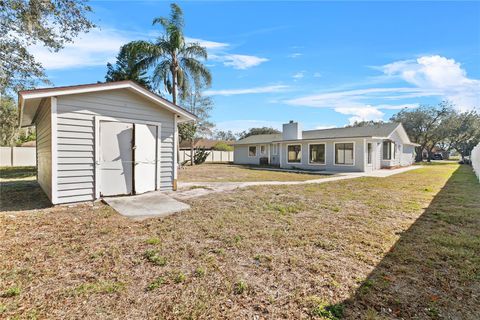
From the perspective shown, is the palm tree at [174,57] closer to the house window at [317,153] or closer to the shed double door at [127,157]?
the house window at [317,153]

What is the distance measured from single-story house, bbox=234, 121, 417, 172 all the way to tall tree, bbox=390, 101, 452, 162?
15.2 m

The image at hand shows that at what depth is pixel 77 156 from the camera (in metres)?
5.82

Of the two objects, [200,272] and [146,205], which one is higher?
[146,205]

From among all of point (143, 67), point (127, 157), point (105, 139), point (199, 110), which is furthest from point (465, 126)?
point (105, 139)

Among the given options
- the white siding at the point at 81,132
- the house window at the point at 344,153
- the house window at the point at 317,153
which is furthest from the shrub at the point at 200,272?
the house window at the point at 317,153

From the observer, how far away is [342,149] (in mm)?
16875

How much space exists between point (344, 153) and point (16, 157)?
2542 centimetres

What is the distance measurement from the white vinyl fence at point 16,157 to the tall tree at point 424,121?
44.4 m

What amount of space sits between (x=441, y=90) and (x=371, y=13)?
102 feet

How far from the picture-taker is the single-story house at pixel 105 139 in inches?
220

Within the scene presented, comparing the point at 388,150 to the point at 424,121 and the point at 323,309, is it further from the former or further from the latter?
the point at 424,121

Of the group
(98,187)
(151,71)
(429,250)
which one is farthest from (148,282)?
(151,71)

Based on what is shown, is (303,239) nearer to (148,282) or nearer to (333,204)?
(148,282)

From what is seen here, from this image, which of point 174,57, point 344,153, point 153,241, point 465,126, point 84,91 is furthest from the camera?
point 465,126
